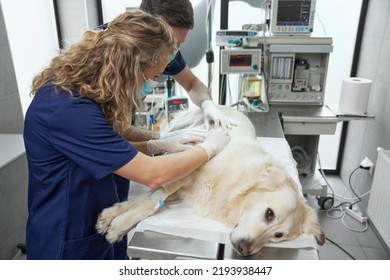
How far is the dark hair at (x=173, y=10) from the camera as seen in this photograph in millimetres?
1533

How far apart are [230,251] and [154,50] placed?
0.68m

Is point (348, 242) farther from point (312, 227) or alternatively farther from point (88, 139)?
point (88, 139)

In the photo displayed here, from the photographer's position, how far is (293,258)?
99 cm

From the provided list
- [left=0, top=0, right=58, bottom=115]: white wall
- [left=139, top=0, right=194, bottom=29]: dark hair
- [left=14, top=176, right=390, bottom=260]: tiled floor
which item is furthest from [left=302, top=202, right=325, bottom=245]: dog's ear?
[left=0, top=0, right=58, bottom=115]: white wall

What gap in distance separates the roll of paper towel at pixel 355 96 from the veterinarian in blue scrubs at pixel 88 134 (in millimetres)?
1822

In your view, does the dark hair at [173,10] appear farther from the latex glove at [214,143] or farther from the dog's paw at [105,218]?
the dog's paw at [105,218]

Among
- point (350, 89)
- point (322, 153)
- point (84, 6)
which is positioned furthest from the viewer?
point (322, 153)

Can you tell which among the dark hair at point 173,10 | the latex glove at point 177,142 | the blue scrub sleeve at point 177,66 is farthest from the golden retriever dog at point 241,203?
the blue scrub sleeve at point 177,66

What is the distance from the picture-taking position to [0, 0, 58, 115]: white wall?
274 centimetres

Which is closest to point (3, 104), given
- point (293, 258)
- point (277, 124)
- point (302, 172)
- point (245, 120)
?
point (245, 120)

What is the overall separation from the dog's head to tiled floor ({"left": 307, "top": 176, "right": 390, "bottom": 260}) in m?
1.41

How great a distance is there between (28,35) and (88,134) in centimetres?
256

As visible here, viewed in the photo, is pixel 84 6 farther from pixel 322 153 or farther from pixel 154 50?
pixel 322 153

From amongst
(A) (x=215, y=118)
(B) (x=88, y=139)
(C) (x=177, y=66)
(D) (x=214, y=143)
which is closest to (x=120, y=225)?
(B) (x=88, y=139)
